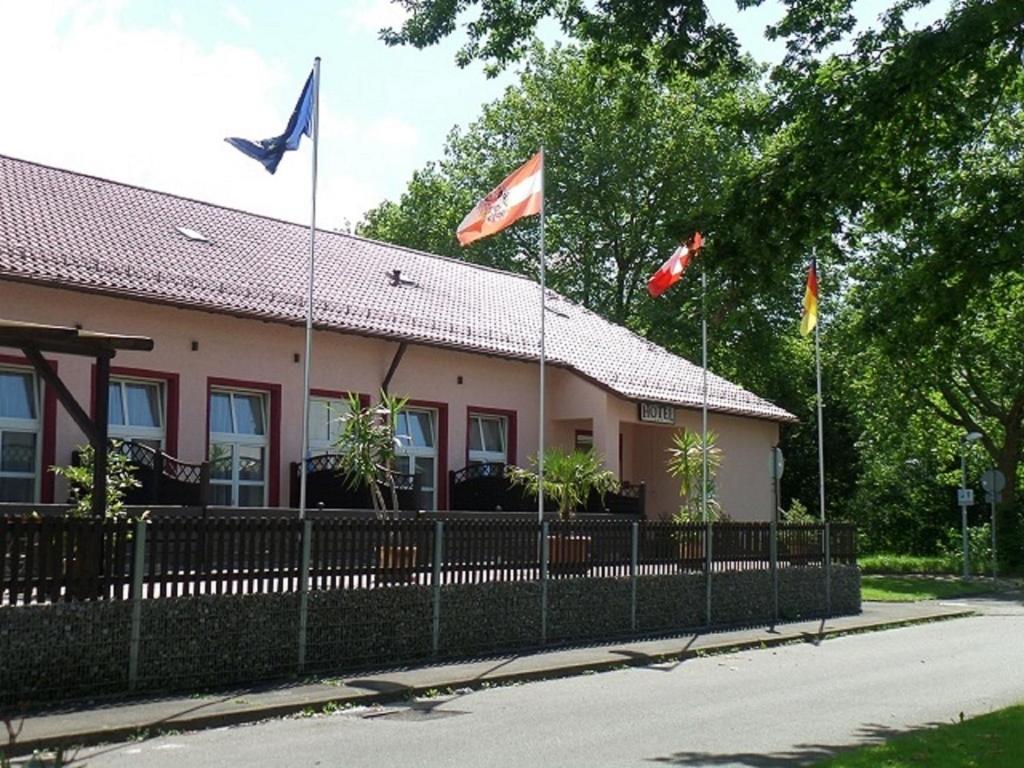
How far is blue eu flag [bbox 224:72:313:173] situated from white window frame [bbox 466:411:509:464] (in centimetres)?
1039

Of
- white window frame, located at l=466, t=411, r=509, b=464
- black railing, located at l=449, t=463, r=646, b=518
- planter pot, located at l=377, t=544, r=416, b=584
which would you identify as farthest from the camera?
white window frame, located at l=466, t=411, r=509, b=464

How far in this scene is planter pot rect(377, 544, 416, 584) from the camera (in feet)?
52.7

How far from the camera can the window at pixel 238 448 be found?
77.7ft

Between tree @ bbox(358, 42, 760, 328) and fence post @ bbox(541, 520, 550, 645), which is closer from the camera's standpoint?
fence post @ bbox(541, 520, 550, 645)

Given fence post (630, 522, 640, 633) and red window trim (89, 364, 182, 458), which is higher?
red window trim (89, 364, 182, 458)

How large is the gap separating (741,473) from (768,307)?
685 inches

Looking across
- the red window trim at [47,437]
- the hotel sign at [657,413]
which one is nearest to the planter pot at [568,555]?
the red window trim at [47,437]

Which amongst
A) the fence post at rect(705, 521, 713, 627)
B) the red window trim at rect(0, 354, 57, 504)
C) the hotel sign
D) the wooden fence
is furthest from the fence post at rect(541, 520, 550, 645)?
the hotel sign

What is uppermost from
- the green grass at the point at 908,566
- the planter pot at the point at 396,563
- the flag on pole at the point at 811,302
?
the flag on pole at the point at 811,302

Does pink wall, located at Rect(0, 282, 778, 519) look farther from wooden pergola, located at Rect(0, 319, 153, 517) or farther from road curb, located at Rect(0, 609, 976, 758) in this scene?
road curb, located at Rect(0, 609, 976, 758)

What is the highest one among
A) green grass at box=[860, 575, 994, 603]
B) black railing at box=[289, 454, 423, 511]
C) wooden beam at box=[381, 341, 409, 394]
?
wooden beam at box=[381, 341, 409, 394]

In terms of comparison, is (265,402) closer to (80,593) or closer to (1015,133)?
(80,593)

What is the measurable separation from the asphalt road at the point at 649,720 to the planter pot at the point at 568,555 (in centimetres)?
219

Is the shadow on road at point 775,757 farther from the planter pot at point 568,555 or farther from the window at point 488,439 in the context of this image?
the window at point 488,439
